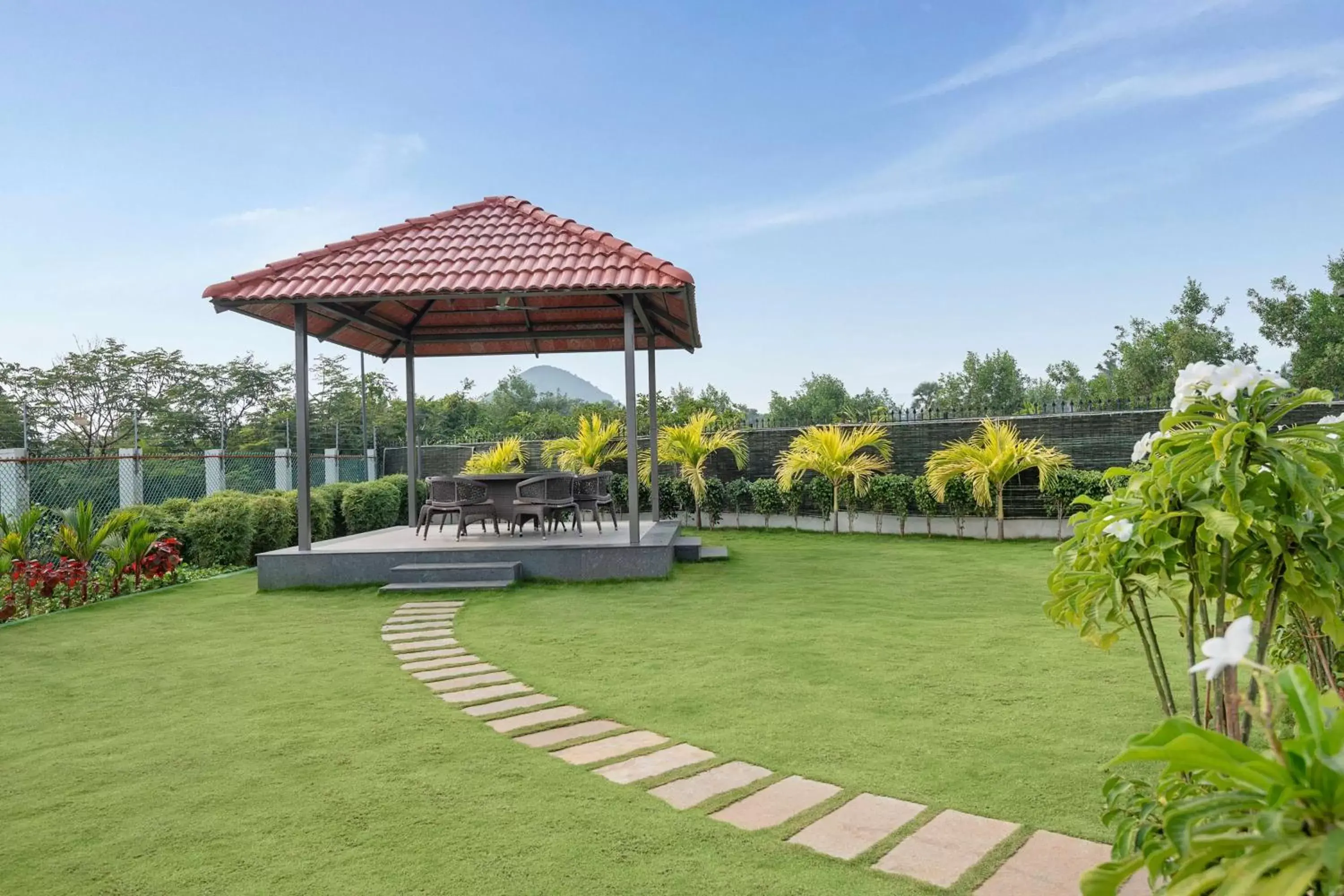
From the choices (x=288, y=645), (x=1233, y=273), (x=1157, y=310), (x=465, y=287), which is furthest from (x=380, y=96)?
(x=1157, y=310)

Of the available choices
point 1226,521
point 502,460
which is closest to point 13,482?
point 502,460

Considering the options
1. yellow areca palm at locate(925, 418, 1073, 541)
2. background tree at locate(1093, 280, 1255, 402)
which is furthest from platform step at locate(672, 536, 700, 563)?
background tree at locate(1093, 280, 1255, 402)

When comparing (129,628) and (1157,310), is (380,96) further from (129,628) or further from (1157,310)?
(1157,310)

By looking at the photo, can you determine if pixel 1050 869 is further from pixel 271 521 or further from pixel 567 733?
pixel 271 521

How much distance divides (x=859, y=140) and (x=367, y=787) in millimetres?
16809

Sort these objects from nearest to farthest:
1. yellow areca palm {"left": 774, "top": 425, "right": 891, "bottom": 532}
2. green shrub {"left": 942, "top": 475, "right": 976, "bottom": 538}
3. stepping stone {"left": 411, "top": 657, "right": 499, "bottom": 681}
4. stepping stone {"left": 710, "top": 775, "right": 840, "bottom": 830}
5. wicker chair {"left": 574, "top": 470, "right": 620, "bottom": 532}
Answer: stepping stone {"left": 710, "top": 775, "right": 840, "bottom": 830} → stepping stone {"left": 411, "top": 657, "right": 499, "bottom": 681} → wicker chair {"left": 574, "top": 470, "right": 620, "bottom": 532} → green shrub {"left": 942, "top": 475, "right": 976, "bottom": 538} → yellow areca palm {"left": 774, "top": 425, "right": 891, "bottom": 532}

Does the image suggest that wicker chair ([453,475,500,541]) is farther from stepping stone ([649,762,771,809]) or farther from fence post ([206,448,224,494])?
stepping stone ([649,762,771,809])

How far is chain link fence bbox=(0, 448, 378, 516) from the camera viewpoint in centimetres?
893

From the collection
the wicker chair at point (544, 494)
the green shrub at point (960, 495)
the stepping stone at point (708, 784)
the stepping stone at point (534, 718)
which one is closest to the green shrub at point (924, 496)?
the green shrub at point (960, 495)

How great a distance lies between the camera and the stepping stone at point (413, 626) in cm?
603

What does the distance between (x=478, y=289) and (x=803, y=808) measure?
6.29m

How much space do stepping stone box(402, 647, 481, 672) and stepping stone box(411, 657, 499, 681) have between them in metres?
0.06

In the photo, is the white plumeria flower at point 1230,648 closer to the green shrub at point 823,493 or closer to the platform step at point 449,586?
the platform step at point 449,586

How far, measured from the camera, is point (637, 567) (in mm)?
8109
